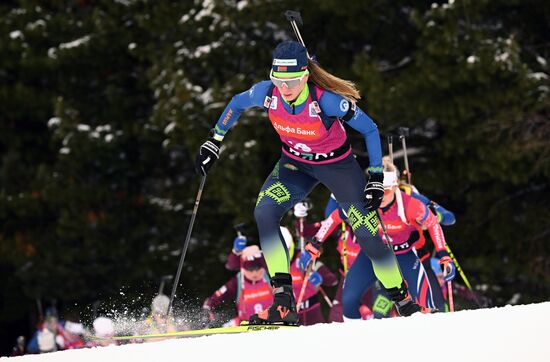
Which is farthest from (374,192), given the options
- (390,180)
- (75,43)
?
(75,43)

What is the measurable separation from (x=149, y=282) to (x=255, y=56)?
484 cm

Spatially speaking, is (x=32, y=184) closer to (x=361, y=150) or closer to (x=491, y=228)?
(x=361, y=150)

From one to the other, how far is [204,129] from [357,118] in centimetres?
1079

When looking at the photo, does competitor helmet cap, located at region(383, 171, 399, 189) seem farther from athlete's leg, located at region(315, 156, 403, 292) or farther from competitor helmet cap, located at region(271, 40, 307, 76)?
competitor helmet cap, located at region(271, 40, 307, 76)

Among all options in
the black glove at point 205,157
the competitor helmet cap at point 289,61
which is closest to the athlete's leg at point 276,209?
the black glove at point 205,157

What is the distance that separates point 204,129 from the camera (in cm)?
1733

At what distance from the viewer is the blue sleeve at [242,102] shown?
6742mm

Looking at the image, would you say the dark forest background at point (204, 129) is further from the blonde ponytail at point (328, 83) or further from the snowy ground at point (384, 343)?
the snowy ground at point (384, 343)

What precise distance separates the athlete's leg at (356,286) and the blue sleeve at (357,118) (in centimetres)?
199

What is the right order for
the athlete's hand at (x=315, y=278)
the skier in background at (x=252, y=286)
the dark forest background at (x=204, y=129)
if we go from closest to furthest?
the athlete's hand at (x=315, y=278)
the skier in background at (x=252, y=286)
the dark forest background at (x=204, y=129)

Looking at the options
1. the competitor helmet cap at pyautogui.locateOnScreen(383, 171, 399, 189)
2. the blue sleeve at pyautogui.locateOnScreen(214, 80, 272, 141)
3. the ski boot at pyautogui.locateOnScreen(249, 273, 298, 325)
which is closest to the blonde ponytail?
the blue sleeve at pyautogui.locateOnScreen(214, 80, 272, 141)

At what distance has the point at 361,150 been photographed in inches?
695

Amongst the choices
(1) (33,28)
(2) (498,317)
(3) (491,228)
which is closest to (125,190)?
(1) (33,28)

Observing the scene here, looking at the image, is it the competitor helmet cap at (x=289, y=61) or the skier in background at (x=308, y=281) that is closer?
the competitor helmet cap at (x=289, y=61)
